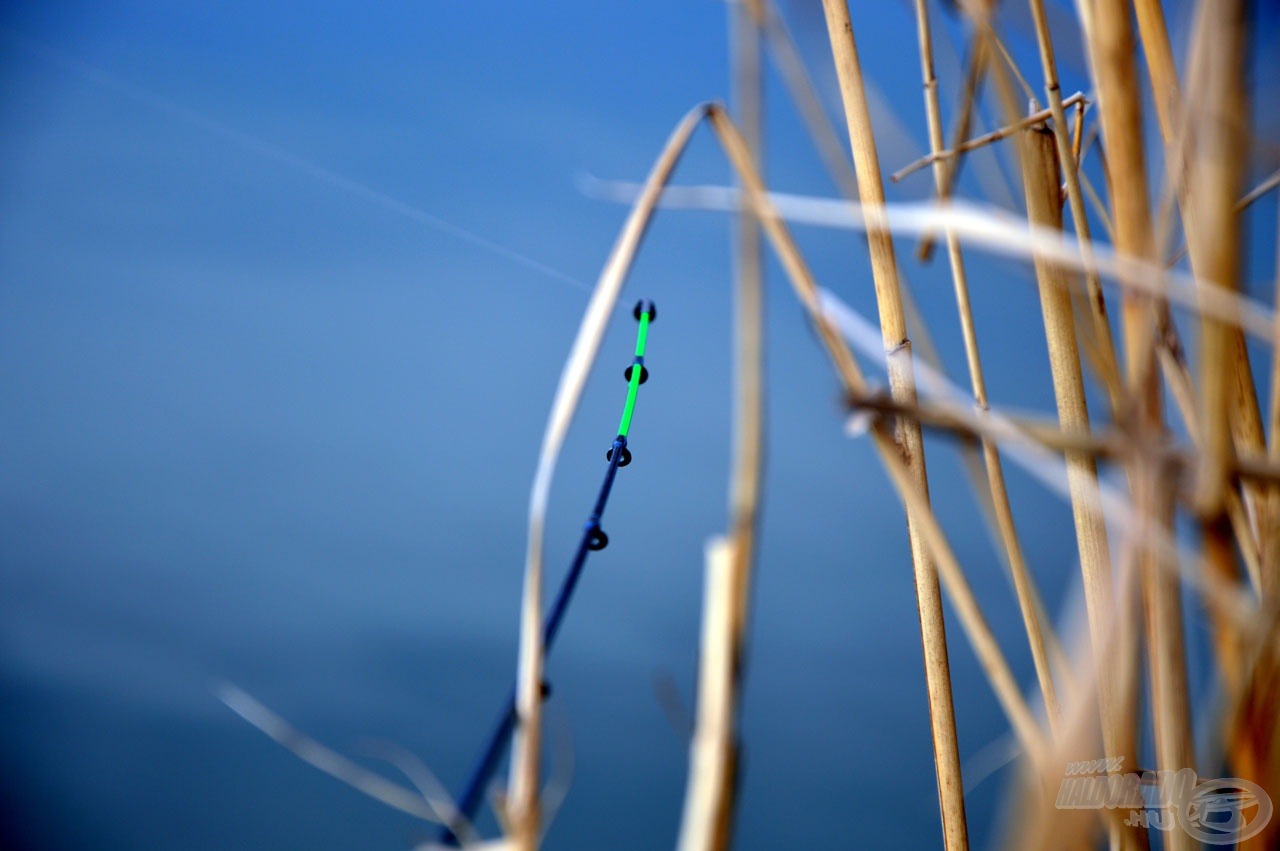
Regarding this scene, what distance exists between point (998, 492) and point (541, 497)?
197mm

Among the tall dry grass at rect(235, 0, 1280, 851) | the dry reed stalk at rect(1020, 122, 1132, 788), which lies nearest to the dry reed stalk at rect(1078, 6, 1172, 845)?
the tall dry grass at rect(235, 0, 1280, 851)

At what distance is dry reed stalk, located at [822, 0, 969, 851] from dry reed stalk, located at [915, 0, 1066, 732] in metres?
0.02

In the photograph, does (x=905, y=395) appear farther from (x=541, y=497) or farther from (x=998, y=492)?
(x=541, y=497)

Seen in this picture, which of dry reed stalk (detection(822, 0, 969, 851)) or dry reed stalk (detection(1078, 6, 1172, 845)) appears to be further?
dry reed stalk (detection(822, 0, 969, 851))

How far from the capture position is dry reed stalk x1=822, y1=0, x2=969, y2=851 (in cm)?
32

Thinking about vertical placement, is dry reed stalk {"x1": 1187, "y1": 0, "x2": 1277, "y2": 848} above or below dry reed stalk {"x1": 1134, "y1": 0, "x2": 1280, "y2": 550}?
below

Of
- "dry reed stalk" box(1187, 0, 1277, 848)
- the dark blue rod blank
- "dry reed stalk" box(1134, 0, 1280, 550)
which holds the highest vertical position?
"dry reed stalk" box(1134, 0, 1280, 550)

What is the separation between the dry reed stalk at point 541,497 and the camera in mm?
167

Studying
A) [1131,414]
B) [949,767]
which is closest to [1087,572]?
[949,767]

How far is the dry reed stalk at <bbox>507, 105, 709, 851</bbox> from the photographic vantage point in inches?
6.6

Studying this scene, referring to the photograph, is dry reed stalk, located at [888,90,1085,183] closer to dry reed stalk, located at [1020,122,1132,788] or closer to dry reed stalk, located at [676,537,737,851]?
dry reed stalk, located at [1020,122,1132,788]

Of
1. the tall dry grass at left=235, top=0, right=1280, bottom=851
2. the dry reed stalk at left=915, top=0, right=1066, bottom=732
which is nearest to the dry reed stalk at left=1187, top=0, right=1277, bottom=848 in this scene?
the tall dry grass at left=235, top=0, right=1280, bottom=851

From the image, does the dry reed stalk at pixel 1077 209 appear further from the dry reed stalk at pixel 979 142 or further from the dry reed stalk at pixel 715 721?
the dry reed stalk at pixel 715 721

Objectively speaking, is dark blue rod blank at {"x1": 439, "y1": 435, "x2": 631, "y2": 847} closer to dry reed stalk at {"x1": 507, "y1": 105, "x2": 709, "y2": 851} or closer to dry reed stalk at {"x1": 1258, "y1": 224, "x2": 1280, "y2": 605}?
dry reed stalk at {"x1": 507, "y1": 105, "x2": 709, "y2": 851}
